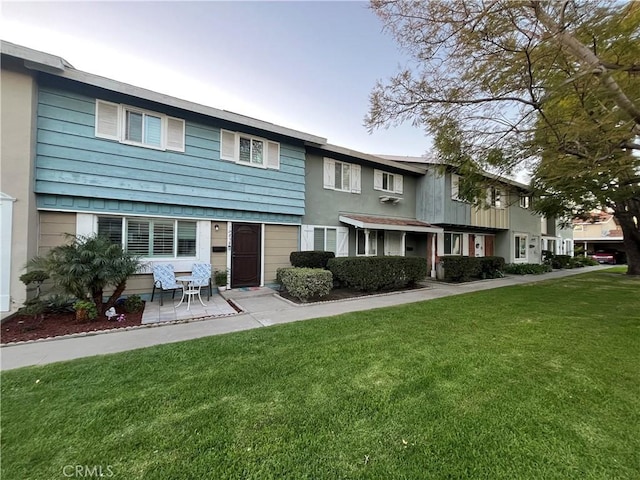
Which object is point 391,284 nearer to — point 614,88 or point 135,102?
point 614,88

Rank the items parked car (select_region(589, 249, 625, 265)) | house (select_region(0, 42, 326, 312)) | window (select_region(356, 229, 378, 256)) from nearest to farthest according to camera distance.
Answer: house (select_region(0, 42, 326, 312)) → window (select_region(356, 229, 378, 256)) → parked car (select_region(589, 249, 625, 265))

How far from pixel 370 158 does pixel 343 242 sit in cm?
409

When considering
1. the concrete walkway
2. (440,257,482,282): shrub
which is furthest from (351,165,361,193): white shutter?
(440,257,482,282): shrub

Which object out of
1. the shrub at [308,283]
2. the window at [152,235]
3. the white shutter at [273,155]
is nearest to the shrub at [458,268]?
the shrub at [308,283]

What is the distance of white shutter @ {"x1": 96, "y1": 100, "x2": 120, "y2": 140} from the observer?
717 centimetres

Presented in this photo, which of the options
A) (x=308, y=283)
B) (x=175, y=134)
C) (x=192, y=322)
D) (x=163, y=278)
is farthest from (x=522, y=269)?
(x=175, y=134)

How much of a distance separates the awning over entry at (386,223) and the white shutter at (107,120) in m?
8.22

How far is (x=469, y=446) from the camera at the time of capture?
234 cm

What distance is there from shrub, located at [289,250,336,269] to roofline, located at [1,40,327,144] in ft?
14.5

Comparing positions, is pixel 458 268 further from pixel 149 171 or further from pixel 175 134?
pixel 149 171

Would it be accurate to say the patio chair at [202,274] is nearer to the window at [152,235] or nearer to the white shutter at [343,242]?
the window at [152,235]

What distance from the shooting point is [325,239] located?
11625mm

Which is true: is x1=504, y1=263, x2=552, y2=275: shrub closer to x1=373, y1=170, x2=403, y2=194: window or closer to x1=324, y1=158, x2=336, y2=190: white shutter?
x1=373, y1=170, x2=403, y2=194: window

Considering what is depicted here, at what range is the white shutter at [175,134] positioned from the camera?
8148 millimetres
